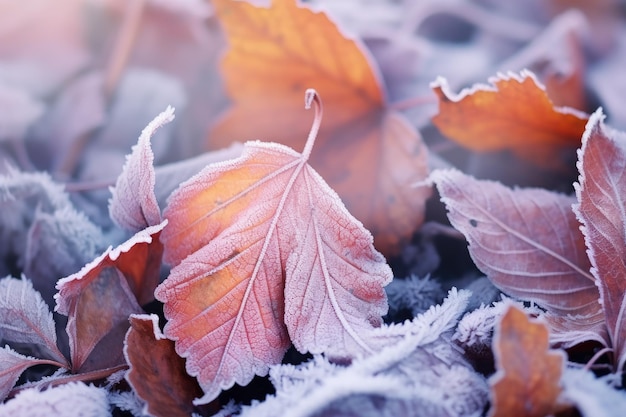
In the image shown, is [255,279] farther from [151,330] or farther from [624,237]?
[624,237]

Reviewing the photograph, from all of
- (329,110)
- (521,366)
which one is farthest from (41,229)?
(521,366)

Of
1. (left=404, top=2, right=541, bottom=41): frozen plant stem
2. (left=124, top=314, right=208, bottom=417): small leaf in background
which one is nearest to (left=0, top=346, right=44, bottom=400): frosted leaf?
(left=124, top=314, right=208, bottom=417): small leaf in background

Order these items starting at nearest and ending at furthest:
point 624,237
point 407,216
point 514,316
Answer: point 514,316 < point 624,237 < point 407,216

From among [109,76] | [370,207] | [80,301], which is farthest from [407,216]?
[109,76]

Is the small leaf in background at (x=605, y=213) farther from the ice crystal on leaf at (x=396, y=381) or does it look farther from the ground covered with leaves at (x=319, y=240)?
the ice crystal on leaf at (x=396, y=381)

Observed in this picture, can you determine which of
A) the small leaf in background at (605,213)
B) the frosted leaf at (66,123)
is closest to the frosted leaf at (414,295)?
the small leaf in background at (605,213)

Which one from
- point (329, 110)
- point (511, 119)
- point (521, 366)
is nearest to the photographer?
point (521, 366)

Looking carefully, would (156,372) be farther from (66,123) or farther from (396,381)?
(66,123)

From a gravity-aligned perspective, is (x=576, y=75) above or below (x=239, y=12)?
below
